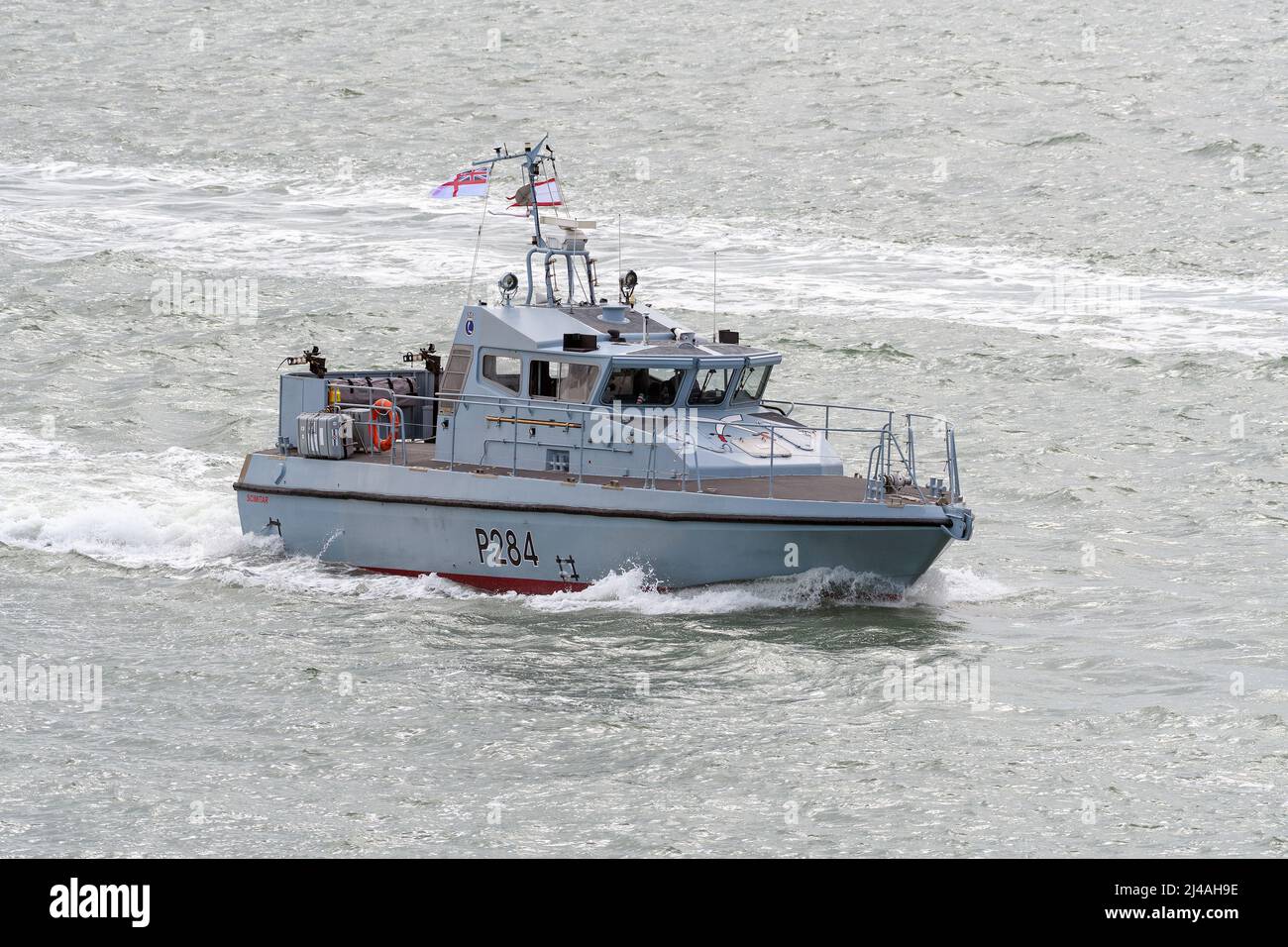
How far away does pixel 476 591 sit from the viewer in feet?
60.6

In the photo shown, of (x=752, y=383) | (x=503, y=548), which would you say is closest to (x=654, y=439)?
(x=752, y=383)

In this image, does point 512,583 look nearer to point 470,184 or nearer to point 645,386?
point 645,386

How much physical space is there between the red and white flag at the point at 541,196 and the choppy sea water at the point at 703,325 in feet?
15.8

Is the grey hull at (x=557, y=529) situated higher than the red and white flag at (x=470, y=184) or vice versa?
the red and white flag at (x=470, y=184)

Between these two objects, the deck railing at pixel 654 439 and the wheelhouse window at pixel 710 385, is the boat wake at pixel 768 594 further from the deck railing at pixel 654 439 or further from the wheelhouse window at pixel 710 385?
the wheelhouse window at pixel 710 385

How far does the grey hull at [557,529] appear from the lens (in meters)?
16.8

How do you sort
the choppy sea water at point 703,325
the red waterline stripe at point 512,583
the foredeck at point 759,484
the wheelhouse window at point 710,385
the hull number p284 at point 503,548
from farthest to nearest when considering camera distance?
the wheelhouse window at point 710,385 < the hull number p284 at point 503,548 < the red waterline stripe at point 512,583 < the foredeck at point 759,484 < the choppy sea water at point 703,325

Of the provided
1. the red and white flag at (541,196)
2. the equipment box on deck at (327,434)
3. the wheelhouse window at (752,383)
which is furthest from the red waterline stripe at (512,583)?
the red and white flag at (541,196)

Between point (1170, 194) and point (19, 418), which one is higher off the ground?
point (1170, 194)

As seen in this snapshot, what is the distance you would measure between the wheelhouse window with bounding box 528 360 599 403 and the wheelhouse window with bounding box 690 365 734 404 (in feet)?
3.81

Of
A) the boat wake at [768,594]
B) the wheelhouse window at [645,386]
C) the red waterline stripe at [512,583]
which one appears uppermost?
the wheelhouse window at [645,386]
